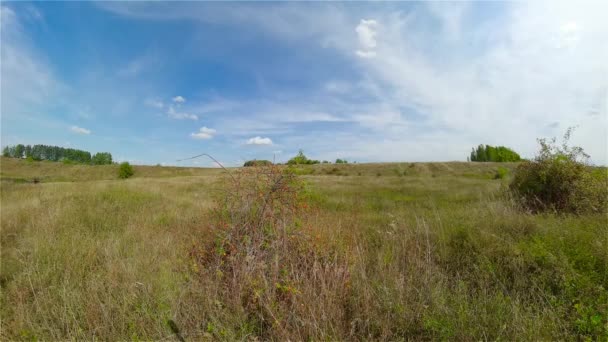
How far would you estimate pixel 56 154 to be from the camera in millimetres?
121500

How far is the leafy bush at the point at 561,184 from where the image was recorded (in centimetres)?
682

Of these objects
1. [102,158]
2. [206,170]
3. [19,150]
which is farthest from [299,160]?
[19,150]

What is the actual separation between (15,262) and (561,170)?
45.5ft

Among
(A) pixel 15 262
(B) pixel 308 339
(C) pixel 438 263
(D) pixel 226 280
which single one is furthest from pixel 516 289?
(A) pixel 15 262

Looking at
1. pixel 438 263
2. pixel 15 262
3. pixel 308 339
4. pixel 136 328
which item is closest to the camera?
pixel 308 339

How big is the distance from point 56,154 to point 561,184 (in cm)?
17291

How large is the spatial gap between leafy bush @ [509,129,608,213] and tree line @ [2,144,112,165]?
432ft

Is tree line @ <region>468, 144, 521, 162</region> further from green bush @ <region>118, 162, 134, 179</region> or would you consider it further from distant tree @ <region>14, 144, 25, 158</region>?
distant tree @ <region>14, 144, 25, 158</region>

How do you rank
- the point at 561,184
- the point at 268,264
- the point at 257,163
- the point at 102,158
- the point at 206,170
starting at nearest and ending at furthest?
the point at 268,264
the point at 257,163
the point at 561,184
the point at 206,170
the point at 102,158

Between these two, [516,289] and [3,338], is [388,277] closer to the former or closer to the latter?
[516,289]

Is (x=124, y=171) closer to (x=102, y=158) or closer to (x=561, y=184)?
(x=561, y=184)

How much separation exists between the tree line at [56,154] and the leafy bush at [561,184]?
13167 cm

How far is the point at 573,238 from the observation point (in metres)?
3.87

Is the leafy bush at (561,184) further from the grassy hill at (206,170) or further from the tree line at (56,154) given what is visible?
the tree line at (56,154)
